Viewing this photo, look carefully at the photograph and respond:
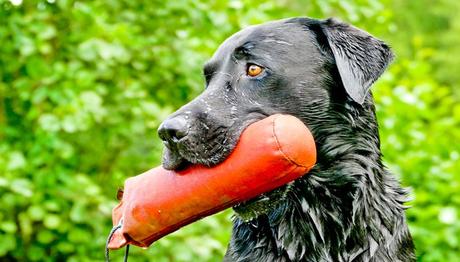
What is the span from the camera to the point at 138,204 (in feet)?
9.92

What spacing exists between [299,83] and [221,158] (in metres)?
0.51

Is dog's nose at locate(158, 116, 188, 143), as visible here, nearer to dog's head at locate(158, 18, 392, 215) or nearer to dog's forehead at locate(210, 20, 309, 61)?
dog's head at locate(158, 18, 392, 215)

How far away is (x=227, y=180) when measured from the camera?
9.49 ft

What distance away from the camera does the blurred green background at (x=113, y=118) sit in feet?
17.4

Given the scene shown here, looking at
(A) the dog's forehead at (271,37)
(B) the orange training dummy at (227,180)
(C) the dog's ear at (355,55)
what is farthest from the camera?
(A) the dog's forehead at (271,37)

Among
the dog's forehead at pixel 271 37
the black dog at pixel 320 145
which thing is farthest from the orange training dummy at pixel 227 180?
the dog's forehead at pixel 271 37

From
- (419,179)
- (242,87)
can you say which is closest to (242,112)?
(242,87)

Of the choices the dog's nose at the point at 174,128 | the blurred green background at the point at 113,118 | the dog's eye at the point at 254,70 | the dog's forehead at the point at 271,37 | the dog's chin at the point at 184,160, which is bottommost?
the blurred green background at the point at 113,118

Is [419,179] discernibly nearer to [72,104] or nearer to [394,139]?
[394,139]

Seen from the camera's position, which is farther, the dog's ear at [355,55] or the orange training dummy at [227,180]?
the dog's ear at [355,55]

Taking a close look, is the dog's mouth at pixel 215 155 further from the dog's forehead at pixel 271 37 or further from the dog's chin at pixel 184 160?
the dog's forehead at pixel 271 37

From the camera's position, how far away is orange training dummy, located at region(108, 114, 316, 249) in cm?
286

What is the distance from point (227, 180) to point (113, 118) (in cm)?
326

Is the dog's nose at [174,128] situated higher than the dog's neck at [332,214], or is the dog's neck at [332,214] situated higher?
the dog's nose at [174,128]
